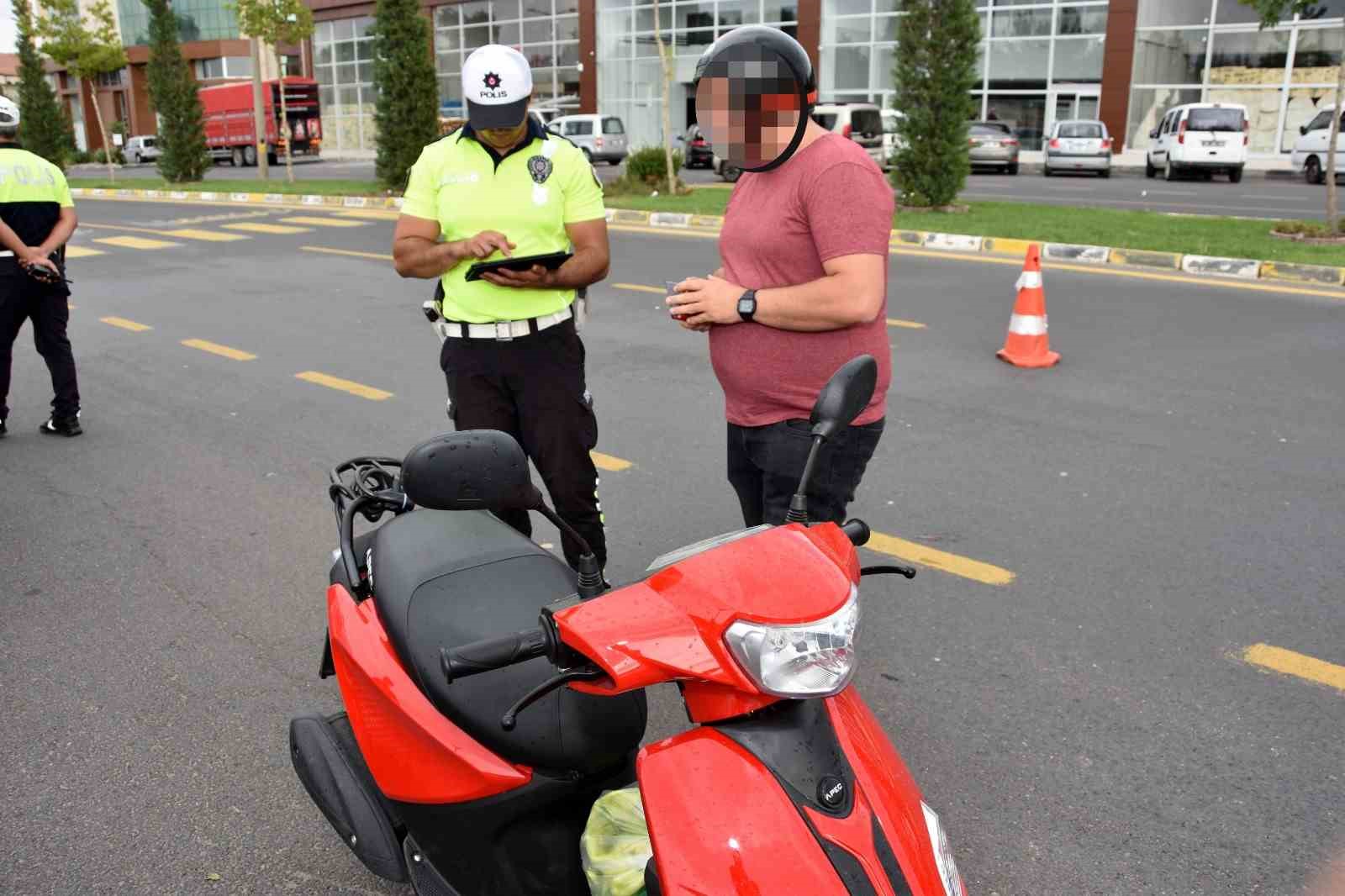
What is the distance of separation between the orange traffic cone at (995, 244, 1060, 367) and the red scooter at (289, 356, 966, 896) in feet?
19.3

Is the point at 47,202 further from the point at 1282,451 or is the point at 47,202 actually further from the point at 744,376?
the point at 1282,451

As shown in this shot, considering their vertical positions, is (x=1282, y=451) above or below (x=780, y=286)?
below

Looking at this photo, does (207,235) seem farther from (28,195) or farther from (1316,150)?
(1316,150)

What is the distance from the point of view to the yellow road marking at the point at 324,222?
17594 millimetres

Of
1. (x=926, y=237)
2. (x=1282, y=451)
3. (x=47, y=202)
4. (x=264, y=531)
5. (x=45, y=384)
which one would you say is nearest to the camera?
(x=264, y=531)

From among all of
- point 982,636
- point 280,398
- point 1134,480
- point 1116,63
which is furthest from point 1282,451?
point 1116,63

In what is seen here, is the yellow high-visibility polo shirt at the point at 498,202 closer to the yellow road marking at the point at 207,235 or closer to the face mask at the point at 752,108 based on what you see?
the face mask at the point at 752,108

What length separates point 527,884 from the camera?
88.3 inches

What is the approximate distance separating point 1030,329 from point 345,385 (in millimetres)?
4625

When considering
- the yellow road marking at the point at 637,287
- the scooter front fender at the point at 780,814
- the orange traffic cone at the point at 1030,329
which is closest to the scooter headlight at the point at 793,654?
the scooter front fender at the point at 780,814

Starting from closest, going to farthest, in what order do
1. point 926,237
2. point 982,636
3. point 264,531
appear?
point 982,636 < point 264,531 < point 926,237

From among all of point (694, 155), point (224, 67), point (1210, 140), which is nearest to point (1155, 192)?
point (1210, 140)

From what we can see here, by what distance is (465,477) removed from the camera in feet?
5.62

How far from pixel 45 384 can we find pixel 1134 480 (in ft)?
22.7
